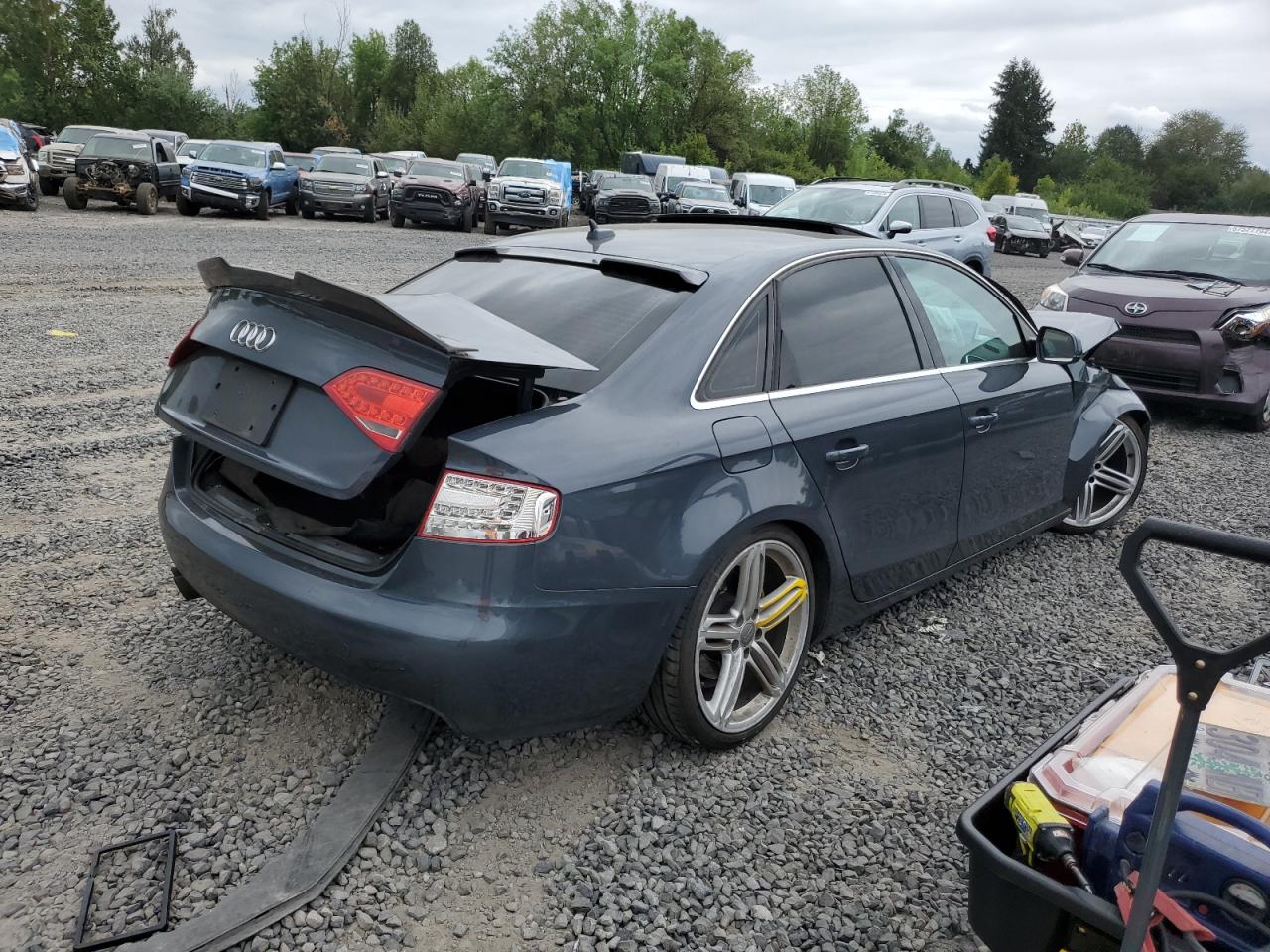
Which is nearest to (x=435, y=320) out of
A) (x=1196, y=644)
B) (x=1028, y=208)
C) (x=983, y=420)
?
(x=1196, y=644)

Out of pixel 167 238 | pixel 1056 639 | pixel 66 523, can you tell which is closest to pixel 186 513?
pixel 66 523

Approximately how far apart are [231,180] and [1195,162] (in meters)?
92.7

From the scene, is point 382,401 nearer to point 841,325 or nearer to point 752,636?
point 752,636

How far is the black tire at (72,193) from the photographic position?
69.5 feet

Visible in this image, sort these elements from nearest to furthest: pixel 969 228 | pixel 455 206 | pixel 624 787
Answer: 1. pixel 624 787
2. pixel 969 228
3. pixel 455 206

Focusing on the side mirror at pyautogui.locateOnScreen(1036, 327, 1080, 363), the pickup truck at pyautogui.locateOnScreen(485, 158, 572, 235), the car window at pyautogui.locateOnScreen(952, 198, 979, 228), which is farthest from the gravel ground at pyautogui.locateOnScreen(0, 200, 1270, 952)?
the pickup truck at pyautogui.locateOnScreen(485, 158, 572, 235)

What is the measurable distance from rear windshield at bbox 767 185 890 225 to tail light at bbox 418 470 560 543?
10677 mm

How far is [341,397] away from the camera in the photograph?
8.54ft

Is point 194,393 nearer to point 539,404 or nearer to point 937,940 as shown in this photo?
point 539,404

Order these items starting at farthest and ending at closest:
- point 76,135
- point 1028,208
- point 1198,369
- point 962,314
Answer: point 1028,208 < point 76,135 < point 1198,369 < point 962,314

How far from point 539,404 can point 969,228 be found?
1322cm

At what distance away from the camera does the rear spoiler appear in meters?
2.49

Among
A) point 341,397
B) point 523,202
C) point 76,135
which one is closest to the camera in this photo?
point 341,397

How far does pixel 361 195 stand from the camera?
25.2m
